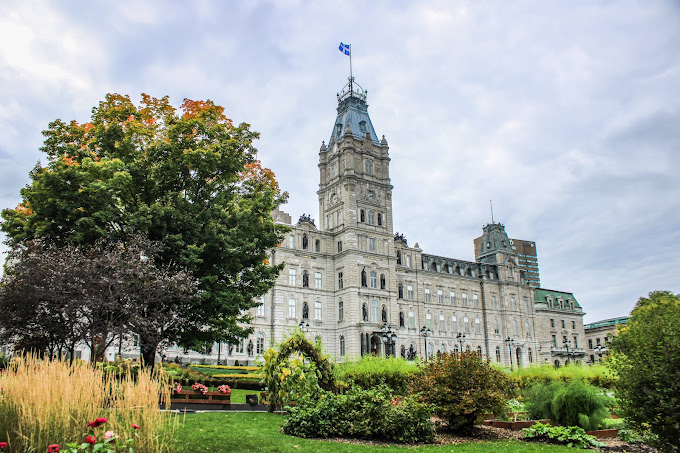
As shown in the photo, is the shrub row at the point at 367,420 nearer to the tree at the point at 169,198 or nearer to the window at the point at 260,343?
the tree at the point at 169,198

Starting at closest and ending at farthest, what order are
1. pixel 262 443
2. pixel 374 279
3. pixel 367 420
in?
pixel 262 443 → pixel 367 420 → pixel 374 279

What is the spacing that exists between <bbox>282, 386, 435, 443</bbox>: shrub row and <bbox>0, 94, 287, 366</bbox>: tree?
9.35 metres

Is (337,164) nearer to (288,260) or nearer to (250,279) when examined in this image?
(288,260)

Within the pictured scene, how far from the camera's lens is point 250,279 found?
23969mm

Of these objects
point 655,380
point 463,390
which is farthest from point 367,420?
point 655,380

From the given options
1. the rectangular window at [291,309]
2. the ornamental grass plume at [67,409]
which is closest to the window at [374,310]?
the rectangular window at [291,309]

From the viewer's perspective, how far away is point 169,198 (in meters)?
22.3

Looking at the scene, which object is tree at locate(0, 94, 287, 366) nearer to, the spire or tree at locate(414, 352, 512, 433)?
tree at locate(414, 352, 512, 433)

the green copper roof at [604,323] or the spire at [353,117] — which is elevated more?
the spire at [353,117]

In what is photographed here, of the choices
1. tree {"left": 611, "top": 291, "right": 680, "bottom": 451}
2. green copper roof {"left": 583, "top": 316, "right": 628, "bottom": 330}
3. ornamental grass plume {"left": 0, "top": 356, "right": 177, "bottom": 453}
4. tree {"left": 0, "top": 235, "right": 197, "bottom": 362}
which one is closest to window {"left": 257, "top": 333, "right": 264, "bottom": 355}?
tree {"left": 0, "top": 235, "right": 197, "bottom": 362}

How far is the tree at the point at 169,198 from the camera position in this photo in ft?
69.8

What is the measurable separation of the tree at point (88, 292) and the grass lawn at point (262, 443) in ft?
18.0

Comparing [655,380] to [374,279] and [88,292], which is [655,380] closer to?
[88,292]

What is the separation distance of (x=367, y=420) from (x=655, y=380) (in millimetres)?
6522
